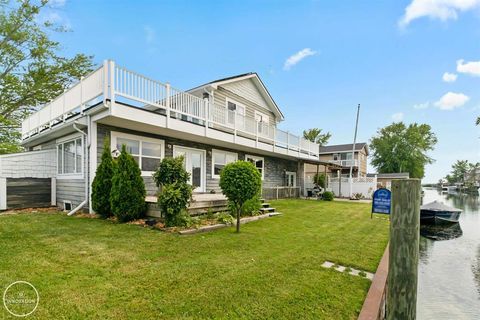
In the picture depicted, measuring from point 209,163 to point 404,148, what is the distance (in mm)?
46728

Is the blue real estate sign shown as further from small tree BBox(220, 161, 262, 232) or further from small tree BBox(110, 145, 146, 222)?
small tree BBox(110, 145, 146, 222)

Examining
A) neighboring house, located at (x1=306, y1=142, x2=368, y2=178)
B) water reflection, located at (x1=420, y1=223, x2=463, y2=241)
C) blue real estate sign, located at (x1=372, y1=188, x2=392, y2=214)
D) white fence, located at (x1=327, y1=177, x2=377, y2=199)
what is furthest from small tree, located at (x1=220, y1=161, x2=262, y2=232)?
neighboring house, located at (x1=306, y1=142, x2=368, y2=178)

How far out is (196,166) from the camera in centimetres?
1110

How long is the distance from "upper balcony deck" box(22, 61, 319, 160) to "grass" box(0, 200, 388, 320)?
368 centimetres

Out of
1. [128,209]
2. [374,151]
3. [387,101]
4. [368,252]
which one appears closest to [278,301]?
[368,252]

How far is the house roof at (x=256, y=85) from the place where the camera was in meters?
12.1

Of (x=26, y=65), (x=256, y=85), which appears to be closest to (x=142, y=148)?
(x=256, y=85)

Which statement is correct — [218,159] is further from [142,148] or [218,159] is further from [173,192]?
[173,192]

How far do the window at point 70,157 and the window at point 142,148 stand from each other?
170 centimetres

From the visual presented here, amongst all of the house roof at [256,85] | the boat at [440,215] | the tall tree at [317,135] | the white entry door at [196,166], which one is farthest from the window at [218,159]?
the tall tree at [317,135]

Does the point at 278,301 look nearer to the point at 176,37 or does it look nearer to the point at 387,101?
the point at 176,37

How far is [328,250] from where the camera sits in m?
4.99

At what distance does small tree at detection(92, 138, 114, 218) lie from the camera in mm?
7188

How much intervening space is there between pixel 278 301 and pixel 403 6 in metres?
13.6
